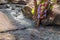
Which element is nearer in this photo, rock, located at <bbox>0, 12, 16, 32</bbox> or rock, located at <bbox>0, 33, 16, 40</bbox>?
rock, located at <bbox>0, 33, 16, 40</bbox>

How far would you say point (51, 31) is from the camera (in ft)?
7.54

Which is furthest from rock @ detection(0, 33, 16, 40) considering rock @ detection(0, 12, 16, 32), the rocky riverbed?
rock @ detection(0, 12, 16, 32)

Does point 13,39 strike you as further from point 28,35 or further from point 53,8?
point 53,8

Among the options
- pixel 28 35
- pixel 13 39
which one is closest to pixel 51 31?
pixel 28 35

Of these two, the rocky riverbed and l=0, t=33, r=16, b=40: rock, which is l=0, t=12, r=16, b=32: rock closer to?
the rocky riverbed

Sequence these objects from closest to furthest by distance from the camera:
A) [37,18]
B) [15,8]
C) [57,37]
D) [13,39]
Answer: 1. [13,39]
2. [57,37]
3. [37,18]
4. [15,8]

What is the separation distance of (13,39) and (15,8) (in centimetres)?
146

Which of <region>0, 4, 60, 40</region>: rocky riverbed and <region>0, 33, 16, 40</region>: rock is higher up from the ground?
<region>0, 33, 16, 40</region>: rock

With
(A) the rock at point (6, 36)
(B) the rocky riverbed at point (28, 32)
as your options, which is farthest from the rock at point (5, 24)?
(A) the rock at point (6, 36)

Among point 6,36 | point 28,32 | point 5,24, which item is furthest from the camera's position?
point 5,24

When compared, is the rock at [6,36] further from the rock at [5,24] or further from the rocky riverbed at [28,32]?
the rock at [5,24]

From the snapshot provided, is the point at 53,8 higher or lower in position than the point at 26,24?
higher

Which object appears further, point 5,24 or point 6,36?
point 5,24

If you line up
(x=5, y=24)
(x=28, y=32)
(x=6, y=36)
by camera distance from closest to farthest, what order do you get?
(x=6, y=36) → (x=28, y=32) → (x=5, y=24)
